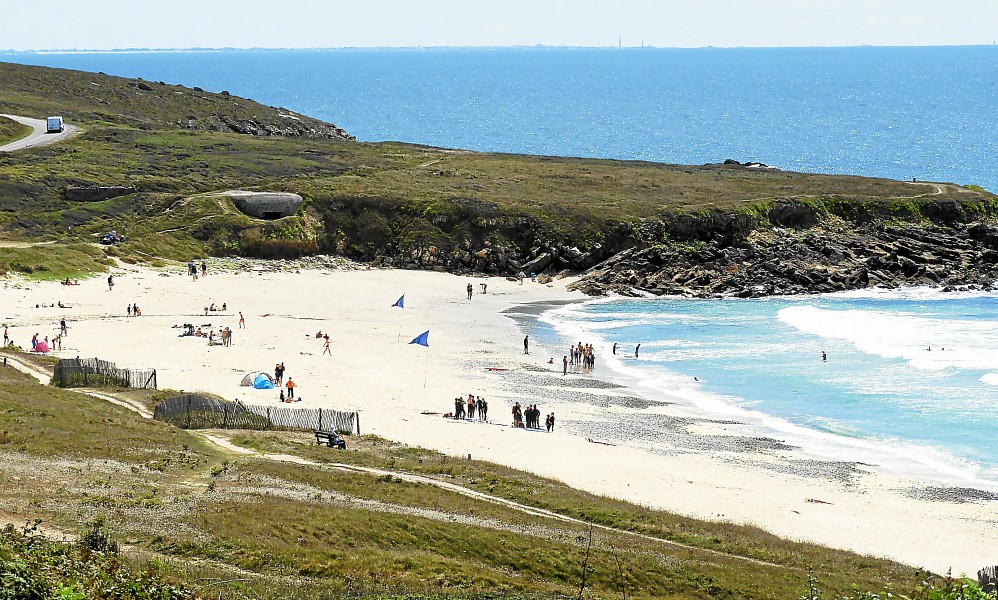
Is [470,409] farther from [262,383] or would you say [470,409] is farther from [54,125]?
[54,125]

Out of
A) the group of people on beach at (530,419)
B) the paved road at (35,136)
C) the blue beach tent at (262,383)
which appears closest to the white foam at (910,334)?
the group of people on beach at (530,419)

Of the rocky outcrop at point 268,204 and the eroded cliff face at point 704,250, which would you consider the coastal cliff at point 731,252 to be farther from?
the rocky outcrop at point 268,204

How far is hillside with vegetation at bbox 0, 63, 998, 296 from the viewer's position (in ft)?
234

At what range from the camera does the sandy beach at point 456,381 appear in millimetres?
31250

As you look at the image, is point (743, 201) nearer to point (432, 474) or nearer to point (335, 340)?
point (335, 340)

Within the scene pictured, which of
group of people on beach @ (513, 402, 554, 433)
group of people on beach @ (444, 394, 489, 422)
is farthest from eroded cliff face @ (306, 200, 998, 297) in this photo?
group of people on beach @ (513, 402, 554, 433)

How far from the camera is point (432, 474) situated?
29203 mm

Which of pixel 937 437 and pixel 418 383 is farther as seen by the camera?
pixel 418 383

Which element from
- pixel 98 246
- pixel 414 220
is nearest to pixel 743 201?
pixel 414 220

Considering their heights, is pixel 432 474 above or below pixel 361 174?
below

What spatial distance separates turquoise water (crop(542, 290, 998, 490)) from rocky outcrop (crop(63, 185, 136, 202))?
114 feet

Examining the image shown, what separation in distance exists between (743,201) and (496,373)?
38.5 m

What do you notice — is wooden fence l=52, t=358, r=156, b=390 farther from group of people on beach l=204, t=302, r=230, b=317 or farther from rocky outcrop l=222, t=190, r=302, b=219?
rocky outcrop l=222, t=190, r=302, b=219

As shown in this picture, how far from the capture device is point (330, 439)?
32.6 m
